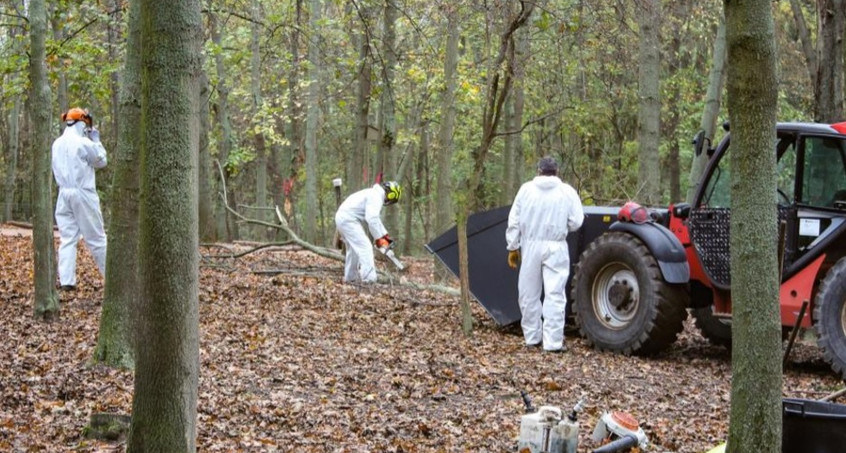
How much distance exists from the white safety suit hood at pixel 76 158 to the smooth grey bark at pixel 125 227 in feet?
15.6

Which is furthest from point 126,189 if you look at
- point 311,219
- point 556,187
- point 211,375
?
point 311,219

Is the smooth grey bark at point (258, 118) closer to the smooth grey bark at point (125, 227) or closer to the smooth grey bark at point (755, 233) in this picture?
the smooth grey bark at point (125, 227)

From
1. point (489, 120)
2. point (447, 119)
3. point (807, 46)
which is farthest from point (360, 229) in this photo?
point (807, 46)

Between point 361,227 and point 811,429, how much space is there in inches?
434

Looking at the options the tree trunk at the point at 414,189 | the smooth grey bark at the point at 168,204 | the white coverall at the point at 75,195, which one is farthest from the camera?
the tree trunk at the point at 414,189

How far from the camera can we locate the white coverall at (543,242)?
11031 millimetres

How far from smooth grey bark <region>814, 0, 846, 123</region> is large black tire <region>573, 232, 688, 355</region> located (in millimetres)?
2822

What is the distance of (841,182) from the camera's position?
9492 mm

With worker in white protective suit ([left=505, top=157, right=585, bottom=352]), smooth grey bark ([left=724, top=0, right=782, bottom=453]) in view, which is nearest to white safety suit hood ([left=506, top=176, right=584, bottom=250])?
worker in white protective suit ([left=505, top=157, right=585, bottom=352])

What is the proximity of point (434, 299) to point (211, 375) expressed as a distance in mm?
6012

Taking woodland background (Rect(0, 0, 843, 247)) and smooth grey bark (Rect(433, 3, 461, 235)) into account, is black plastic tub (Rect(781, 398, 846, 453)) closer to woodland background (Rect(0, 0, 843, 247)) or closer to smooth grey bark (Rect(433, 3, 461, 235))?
woodland background (Rect(0, 0, 843, 247))

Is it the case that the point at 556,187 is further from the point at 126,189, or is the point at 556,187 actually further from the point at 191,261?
the point at 191,261

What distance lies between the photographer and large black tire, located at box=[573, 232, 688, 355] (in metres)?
10.4

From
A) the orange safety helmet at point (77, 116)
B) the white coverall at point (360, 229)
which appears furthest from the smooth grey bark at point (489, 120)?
the orange safety helmet at point (77, 116)
